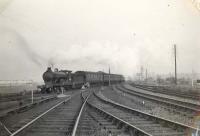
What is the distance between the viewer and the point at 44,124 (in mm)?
12047

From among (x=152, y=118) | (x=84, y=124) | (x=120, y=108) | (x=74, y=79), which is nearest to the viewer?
(x=84, y=124)

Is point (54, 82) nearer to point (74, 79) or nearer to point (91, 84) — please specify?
point (74, 79)

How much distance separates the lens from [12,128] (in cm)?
1104

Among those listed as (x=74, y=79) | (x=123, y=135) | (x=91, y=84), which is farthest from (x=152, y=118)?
(x=91, y=84)

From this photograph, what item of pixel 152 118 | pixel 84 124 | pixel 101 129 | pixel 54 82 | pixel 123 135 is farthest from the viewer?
pixel 54 82

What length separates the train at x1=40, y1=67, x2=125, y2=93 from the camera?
37.2 meters

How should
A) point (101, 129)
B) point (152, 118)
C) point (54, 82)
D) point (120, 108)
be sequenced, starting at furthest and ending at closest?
1. point (54, 82)
2. point (120, 108)
3. point (152, 118)
4. point (101, 129)

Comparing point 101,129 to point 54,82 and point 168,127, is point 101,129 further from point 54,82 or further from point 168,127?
point 54,82

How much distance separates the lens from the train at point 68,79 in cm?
3719

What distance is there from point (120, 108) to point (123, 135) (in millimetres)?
8632

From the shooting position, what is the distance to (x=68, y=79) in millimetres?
42250

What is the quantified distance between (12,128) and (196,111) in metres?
8.49

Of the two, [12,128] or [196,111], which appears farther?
[196,111]

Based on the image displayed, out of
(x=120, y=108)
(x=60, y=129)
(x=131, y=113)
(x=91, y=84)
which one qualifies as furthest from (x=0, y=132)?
(x=91, y=84)
